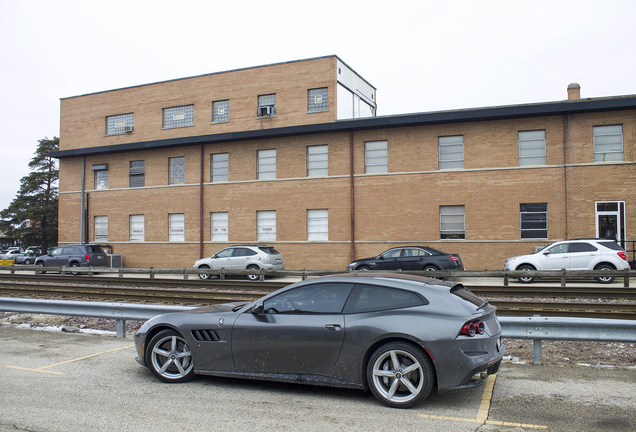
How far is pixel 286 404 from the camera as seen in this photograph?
5070 millimetres

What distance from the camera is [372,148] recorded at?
24.6 metres

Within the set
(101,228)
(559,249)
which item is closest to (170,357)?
(559,249)

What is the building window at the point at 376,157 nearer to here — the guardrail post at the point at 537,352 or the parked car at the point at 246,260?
the parked car at the point at 246,260

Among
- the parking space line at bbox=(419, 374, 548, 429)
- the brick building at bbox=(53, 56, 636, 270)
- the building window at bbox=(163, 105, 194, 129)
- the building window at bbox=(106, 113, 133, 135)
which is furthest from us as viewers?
the building window at bbox=(106, 113, 133, 135)

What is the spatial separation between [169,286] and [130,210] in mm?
13125

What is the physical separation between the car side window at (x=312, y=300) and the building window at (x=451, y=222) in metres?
18.5

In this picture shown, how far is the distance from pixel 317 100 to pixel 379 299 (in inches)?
864

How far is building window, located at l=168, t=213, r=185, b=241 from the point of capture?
28625 mm

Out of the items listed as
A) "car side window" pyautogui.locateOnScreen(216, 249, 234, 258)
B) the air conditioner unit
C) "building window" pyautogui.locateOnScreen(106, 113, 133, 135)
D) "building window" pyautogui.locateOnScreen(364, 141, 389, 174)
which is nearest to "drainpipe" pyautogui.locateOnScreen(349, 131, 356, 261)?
"building window" pyautogui.locateOnScreen(364, 141, 389, 174)

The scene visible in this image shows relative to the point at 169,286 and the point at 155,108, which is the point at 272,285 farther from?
the point at 155,108

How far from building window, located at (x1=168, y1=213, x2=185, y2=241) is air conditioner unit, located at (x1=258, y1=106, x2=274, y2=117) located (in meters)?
7.44

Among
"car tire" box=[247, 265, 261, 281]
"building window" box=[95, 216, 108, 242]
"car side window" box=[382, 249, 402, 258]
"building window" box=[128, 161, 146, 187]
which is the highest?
"building window" box=[128, 161, 146, 187]

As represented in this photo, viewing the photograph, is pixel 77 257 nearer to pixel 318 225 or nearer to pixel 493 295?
pixel 318 225

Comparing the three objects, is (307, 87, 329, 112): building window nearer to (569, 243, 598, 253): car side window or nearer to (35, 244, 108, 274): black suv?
(569, 243, 598, 253): car side window
